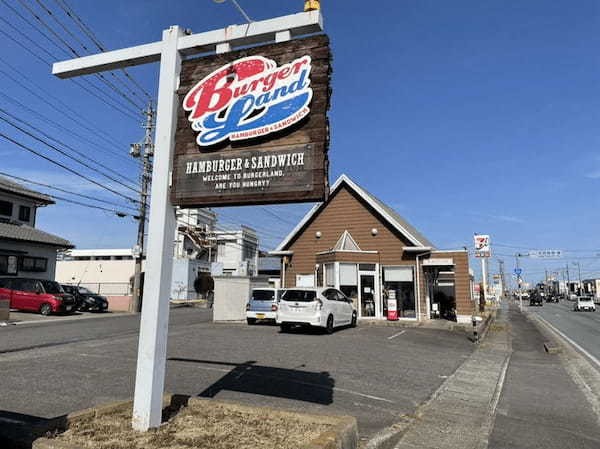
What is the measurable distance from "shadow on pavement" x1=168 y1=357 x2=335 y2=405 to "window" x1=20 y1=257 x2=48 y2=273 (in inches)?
994

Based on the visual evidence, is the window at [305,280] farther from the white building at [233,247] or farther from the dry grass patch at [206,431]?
the white building at [233,247]

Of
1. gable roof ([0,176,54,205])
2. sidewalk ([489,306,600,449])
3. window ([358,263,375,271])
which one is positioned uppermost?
gable roof ([0,176,54,205])

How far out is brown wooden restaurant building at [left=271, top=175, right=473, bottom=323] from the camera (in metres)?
22.0

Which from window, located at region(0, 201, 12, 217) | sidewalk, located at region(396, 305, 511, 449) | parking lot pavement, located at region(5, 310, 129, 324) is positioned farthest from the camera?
window, located at region(0, 201, 12, 217)

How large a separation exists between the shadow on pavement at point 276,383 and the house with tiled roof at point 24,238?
957 inches

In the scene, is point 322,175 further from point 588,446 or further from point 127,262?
point 127,262

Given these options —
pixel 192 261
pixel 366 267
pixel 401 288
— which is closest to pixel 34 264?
pixel 192 261

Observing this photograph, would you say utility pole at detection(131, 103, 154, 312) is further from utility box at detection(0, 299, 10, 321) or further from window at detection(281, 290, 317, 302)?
window at detection(281, 290, 317, 302)

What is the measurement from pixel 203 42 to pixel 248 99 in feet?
3.44

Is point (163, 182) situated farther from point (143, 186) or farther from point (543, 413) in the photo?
point (143, 186)

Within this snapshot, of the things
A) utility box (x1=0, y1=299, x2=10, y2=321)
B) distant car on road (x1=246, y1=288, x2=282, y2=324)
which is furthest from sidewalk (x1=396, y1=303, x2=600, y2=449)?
utility box (x1=0, y1=299, x2=10, y2=321)

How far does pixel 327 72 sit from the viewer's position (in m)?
4.51

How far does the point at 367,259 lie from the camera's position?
2239 cm

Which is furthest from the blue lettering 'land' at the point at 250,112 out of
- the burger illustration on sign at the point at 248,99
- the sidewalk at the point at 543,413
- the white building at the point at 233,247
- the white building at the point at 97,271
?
the white building at the point at 233,247
